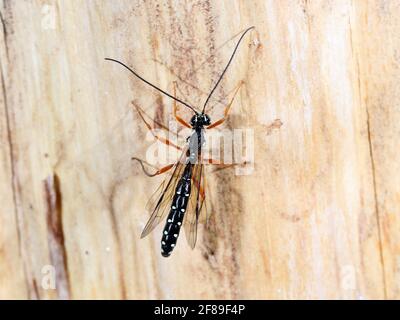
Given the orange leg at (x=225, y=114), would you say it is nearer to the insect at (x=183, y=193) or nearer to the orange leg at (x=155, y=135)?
the insect at (x=183, y=193)

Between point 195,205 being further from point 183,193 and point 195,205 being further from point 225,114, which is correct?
point 225,114

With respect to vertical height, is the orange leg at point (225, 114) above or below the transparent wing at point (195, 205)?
above

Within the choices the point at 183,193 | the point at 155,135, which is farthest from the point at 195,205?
the point at 155,135

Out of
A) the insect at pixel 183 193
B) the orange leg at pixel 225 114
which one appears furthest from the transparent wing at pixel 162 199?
the orange leg at pixel 225 114

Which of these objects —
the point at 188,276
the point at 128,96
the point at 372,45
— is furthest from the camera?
the point at 188,276

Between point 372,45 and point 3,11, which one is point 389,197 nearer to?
point 372,45

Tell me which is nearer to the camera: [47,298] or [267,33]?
[267,33]

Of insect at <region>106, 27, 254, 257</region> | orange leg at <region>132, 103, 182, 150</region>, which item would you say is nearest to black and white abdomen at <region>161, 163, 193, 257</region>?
insect at <region>106, 27, 254, 257</region>

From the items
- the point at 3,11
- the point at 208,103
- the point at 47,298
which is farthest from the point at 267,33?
the point at 47,298
